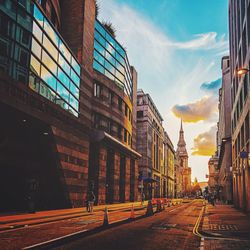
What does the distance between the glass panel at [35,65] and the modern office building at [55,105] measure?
0.07m

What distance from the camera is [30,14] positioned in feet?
78.1

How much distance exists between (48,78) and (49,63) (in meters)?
1.28

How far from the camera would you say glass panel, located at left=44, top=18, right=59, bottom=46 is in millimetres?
26966

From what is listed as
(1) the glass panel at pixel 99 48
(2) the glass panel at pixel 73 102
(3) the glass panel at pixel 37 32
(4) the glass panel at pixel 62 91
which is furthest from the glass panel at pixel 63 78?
(1) the glass panel at pixel 99 48

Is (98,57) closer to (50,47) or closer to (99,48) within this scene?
(99,48)

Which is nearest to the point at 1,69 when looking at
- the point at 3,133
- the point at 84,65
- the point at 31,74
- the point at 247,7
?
the point at 31,74

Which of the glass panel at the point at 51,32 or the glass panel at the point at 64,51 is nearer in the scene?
the glass panel at the point at 51,32

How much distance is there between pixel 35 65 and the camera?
81.3 feet

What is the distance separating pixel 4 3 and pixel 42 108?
789 centimetres

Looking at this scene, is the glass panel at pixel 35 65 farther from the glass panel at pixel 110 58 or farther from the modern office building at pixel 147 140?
the modern office building at pixel 147 140

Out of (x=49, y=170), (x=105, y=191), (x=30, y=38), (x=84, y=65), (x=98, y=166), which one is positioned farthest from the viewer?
(x=105, y=191)

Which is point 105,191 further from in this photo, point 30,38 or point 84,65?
point 30,38

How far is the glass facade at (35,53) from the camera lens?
2131 centimetres

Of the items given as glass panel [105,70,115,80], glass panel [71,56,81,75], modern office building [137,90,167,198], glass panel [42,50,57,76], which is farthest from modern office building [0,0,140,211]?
modern office building [137,90,167,198]
